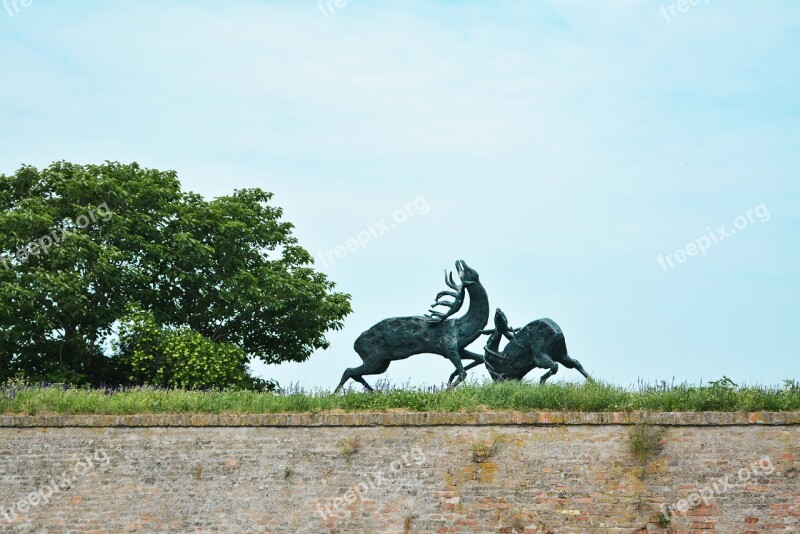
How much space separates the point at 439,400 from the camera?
66.5 ft

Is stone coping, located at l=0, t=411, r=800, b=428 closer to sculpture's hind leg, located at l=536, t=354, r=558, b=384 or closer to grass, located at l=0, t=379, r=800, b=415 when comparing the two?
grass, located at l=0, t=379, r=800, b=415

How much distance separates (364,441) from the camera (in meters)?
19.9

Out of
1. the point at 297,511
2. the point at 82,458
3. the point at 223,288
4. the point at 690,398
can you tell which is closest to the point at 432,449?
the point at 297,511

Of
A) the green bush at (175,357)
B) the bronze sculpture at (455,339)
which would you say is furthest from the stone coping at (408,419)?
the green bush at (175,357)

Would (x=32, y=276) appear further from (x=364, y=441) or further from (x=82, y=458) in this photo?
(x=364, y=441)

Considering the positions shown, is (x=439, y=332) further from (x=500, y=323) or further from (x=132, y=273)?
(x=132, y=273)

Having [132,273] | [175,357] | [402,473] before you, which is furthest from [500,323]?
[132,273]

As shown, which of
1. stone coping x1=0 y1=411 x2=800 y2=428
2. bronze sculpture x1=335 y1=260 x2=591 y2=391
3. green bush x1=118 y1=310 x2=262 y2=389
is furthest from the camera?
green bush x1=118 y1=310 x2=262 y2=389

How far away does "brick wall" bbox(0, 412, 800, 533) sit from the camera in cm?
1816

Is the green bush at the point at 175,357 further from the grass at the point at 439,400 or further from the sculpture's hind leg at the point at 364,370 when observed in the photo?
the sculpture's hind leg at the point at 364,370

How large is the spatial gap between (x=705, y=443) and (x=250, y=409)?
27.6 ft

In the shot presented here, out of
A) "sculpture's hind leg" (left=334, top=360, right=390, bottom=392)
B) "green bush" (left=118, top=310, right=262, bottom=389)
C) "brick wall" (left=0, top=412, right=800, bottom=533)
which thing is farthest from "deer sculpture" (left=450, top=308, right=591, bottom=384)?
"green bush" (left=118, top=310, right=262, bottom=389)

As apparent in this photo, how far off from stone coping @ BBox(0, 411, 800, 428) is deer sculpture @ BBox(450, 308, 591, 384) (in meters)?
1.92

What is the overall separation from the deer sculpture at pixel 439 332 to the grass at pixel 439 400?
48.0 inches
